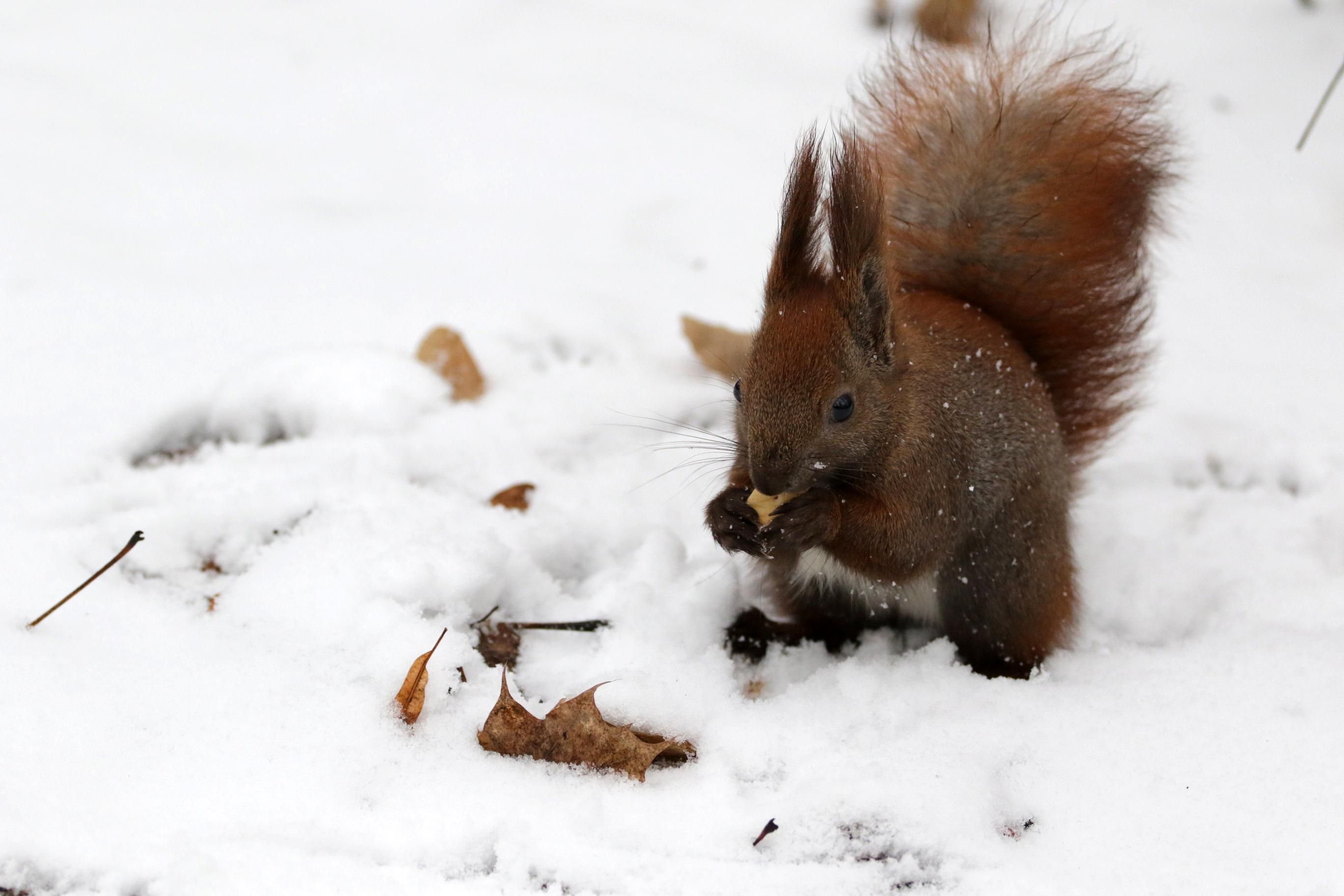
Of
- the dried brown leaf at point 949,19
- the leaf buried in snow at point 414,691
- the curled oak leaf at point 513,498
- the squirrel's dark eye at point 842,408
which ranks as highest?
the dried brown leaf at point 949,19

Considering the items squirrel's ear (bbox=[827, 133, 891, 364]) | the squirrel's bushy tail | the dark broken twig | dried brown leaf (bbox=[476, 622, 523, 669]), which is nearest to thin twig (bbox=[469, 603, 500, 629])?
dried brown leaf (bbox=[476, 622, 523, 669])

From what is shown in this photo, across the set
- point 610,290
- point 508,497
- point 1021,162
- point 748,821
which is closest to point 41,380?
point 508,497

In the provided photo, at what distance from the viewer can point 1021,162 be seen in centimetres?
198

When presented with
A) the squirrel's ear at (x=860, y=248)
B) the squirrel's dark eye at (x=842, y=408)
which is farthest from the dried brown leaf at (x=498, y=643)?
the squirrel's ear at (x=860, y=248)

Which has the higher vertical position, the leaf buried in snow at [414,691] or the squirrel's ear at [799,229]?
the squirrel's ear at [799,229]

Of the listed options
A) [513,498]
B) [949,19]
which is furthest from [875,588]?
[949,19]

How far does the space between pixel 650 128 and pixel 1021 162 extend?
1888 mm

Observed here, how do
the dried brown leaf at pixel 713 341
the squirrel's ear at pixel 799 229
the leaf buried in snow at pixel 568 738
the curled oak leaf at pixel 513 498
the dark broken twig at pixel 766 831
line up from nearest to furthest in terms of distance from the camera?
the dark broken twig at pixel 766 831
the leaf buried in snow at pixel 568 738
the squirrel's ear at pixel 799 229
the curled oak leaf at pixel 513 498
the dried brown leaf at pixel 713 341

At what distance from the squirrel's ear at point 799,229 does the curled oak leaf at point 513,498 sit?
0.72 metres

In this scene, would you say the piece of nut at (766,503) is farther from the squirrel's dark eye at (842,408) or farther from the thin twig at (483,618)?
the thin twig at (483,618)

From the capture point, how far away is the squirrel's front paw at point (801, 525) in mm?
1680

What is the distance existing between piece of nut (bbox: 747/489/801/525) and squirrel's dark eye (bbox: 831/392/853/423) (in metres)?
0.13

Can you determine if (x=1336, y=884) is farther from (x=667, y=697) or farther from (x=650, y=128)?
(x=650, y=128)

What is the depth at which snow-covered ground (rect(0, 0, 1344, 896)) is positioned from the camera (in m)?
1.45
